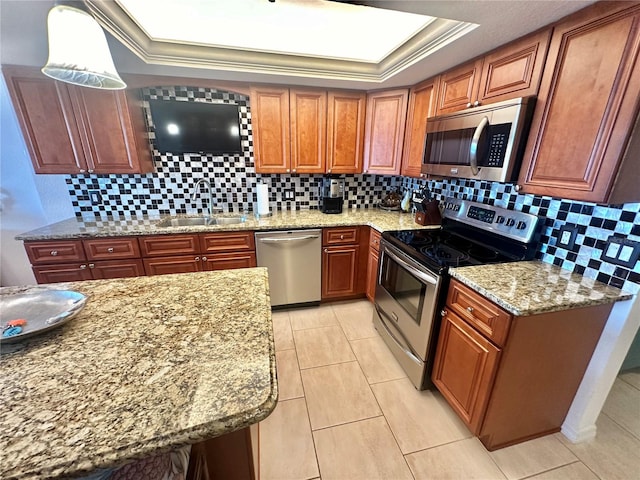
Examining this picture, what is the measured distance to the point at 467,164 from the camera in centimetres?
167

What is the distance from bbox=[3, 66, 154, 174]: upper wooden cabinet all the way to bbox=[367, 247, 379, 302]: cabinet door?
2.28 m

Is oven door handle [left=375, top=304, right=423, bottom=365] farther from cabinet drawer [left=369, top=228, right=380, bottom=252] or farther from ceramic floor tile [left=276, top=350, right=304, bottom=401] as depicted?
ceramic floor tile [left=276, top=350, right=304, bottom=401]

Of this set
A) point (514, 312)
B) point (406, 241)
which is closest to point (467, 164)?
point (406, 241)

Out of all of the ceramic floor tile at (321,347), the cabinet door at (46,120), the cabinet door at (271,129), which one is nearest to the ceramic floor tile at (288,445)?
the ceramic floor tile at (321,347)

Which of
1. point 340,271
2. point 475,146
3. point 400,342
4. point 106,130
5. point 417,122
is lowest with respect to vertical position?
point 400,342

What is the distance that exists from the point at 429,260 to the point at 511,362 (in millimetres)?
626

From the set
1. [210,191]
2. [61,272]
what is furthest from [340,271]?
[61,272]

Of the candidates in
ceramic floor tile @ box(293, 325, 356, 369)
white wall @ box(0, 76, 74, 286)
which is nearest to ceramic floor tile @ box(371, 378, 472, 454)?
ceramic floor tile @ box(293, 325, 356, 369)

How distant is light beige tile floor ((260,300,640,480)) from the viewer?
4.32ft

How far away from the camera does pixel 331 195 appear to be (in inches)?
108

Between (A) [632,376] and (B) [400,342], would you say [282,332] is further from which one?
(A) [632,376]

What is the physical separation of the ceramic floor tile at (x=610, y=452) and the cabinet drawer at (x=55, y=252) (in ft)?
11.8

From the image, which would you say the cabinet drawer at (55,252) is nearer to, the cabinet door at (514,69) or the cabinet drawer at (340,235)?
the cabinet drawer at (340,235)

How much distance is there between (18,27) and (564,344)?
3.38 m
